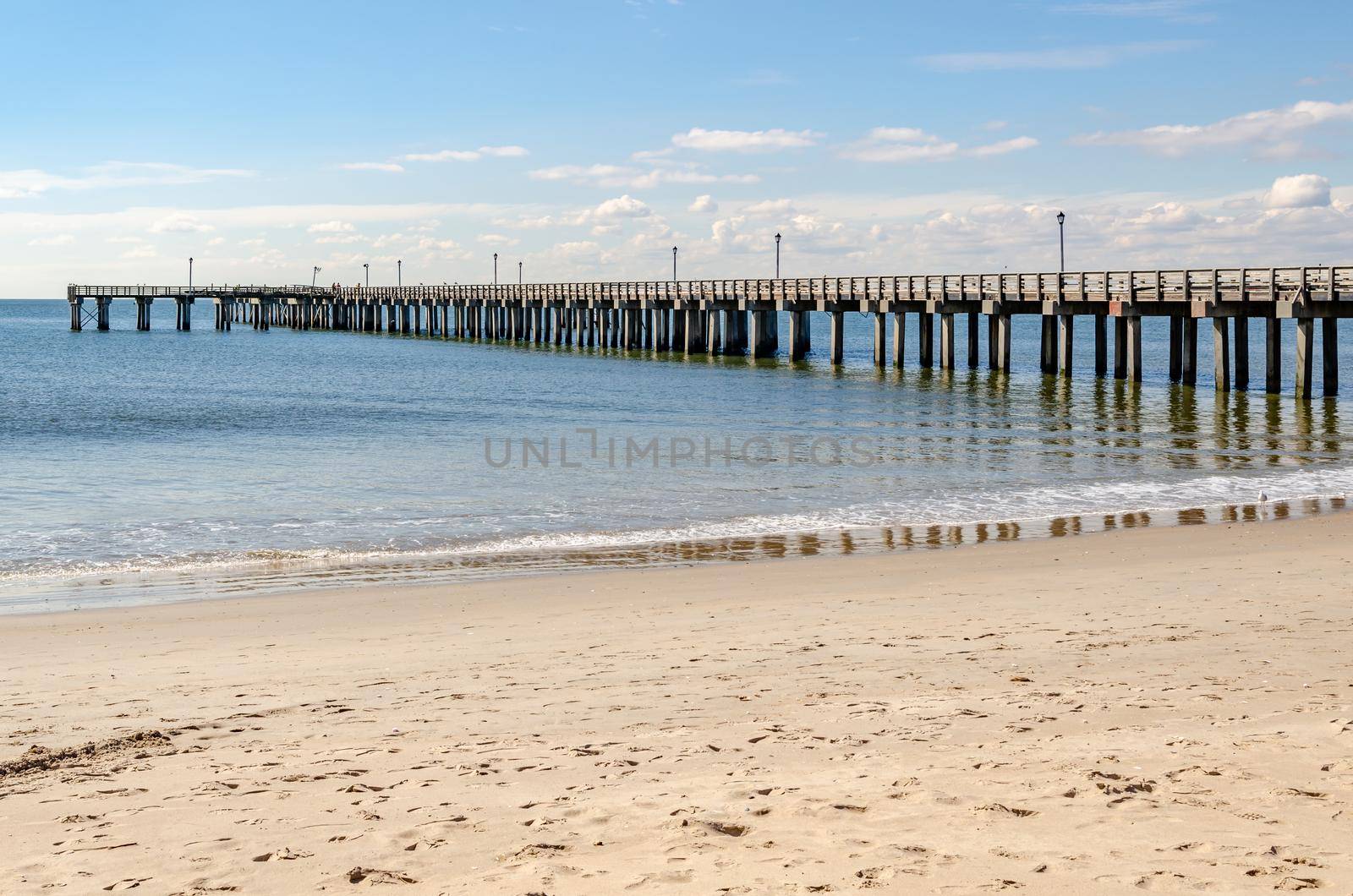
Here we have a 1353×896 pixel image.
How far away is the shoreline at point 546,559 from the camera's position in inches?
460

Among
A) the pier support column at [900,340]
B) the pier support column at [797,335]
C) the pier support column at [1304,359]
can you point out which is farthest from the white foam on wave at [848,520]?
the pier support column at [797,335]

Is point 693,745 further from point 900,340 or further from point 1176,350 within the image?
point 900,340

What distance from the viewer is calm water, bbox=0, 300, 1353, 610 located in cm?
1397

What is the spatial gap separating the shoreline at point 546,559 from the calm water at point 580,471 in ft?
0.21

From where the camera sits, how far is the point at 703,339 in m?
66.1

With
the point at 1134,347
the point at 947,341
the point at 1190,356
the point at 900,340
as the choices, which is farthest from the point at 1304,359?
the point at 900,340

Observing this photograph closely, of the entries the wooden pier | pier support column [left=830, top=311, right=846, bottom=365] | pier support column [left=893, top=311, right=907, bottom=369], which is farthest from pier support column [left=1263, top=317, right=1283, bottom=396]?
pier support column [left=830, top=311, right=846, bottom=365]

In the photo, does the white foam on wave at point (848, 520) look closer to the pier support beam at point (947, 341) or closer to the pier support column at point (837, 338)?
the pier support beam at point (947, 341)

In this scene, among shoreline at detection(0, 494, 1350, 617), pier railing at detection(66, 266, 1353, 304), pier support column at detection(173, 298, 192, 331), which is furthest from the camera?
pier support column at detection(173, 298, 192, 331)

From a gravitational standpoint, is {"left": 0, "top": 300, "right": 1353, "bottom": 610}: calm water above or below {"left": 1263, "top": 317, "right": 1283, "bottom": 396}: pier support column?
below

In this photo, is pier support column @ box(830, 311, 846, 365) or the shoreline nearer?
the shoreline

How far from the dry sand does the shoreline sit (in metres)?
1.17

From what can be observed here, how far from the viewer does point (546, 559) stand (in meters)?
13.4

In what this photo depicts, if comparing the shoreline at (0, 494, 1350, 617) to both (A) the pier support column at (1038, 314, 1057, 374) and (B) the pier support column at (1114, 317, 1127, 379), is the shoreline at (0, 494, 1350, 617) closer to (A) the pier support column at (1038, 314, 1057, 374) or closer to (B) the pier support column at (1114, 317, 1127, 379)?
(B) the pier support column at (1114, 317, 1127, 379)
